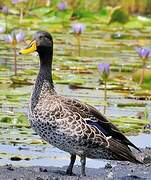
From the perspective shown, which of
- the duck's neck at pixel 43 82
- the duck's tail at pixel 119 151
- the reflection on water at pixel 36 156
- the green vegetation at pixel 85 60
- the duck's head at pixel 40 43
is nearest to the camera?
the duck's tail at pixel 119 151

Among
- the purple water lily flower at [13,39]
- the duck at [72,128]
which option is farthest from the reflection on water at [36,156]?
the purple water lily flower at [13,39]

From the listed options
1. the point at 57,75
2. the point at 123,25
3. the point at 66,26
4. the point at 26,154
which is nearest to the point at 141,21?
the point at 123,25

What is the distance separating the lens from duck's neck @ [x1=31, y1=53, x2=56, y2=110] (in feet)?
21.8

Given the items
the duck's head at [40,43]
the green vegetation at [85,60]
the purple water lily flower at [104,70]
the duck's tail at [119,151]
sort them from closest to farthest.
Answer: the duck's tail at [119,151] < the duck's head at [40,43] < the green vegetation at [85,60] < the purple water lily flower at [104,70]

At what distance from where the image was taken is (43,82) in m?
6.82

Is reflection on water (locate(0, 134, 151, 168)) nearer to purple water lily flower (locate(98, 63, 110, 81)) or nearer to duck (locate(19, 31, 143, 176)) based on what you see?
duck (locate(19, 31, 143, 176))

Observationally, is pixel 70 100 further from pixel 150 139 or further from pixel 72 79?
pixel 72 79

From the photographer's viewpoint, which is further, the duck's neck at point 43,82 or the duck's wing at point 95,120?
the duck's neck at point 43,82

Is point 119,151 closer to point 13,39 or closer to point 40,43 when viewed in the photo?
point 40,43

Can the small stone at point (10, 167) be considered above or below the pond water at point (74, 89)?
above

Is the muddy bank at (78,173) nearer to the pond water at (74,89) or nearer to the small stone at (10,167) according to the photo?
the small stone at (10,167)

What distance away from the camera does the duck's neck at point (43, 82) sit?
664 centimetres

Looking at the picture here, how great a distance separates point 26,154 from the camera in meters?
7.25

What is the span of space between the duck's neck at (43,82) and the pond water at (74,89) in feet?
2.23
